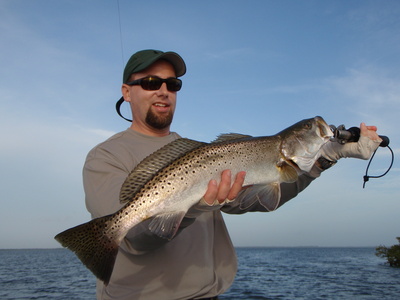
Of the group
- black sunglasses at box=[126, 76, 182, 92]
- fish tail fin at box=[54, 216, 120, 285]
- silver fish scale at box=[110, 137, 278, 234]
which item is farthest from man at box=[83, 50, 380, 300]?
fish tail fin at box=[54, 216, 120, 285]

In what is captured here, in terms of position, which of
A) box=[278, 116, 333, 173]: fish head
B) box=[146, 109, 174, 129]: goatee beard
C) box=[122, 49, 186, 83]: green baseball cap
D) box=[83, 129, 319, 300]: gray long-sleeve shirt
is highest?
box=[122, 49, 186, 83]: green baseball cap

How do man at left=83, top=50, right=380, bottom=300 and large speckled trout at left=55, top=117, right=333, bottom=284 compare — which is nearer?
large speckled trout at left=55, top=117, right=333, bottom=284

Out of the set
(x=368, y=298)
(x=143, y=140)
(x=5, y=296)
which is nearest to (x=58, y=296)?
(x=5, y=296)

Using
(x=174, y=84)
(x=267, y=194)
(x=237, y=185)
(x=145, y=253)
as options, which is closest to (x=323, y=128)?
(x=267, y=194)

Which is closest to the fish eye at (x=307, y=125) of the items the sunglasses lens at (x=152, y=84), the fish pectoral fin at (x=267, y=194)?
the fish pectoral fin at (x=267, y=194)

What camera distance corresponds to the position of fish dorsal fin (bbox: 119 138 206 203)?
11.5 feet

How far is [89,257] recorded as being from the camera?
326cm

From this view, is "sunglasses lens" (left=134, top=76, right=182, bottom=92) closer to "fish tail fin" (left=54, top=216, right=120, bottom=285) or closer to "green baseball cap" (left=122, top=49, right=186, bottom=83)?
"green baseball cap" (left=122, top=49, right=186, bottom=83)

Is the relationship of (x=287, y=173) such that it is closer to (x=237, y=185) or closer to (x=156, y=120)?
(x=237, y=185)

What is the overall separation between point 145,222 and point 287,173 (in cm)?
157

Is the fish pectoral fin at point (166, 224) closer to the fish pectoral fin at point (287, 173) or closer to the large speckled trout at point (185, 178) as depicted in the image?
the large speckled trout at point (185, 178)

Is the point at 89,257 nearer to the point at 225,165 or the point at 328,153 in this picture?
the point at 225,165

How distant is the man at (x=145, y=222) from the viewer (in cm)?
361

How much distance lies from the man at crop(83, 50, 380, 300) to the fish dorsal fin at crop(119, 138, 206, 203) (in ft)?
0.62
